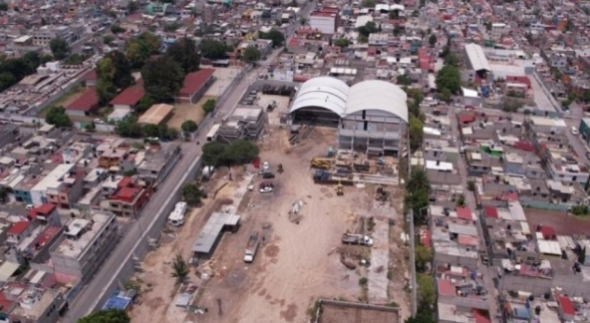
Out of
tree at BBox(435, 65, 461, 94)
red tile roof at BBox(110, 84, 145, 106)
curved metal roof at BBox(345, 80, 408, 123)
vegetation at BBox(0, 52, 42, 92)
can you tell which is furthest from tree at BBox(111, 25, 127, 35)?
tree at BBox(435, 65, 461, 94)

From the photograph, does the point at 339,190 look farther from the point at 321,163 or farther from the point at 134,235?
the point at 134,235

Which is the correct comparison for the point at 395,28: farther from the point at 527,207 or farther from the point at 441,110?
the point at 527,207

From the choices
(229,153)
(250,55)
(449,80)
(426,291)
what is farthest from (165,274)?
(250,55)

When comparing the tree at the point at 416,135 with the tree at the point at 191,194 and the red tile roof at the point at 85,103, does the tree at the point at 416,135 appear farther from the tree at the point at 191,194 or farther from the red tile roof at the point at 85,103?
the red tile roof at the point at 85,103

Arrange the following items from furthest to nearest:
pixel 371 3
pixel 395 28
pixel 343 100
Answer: pixel 371 3
pixel 395 28
pixel 343 100

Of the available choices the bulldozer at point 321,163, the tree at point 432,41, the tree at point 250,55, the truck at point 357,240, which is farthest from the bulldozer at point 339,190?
the tree at point 432,41

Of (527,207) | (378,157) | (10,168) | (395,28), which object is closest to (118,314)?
(10,168)
